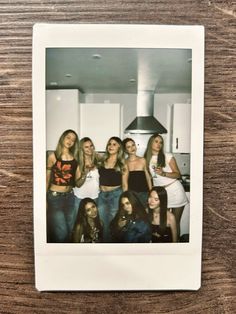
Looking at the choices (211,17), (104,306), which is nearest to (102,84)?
(211,17)

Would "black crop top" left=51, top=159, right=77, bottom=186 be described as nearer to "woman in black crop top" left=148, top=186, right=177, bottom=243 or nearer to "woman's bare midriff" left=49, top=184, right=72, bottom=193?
"woman's bare midriff" left=49, top=184, right=72, bottom=193

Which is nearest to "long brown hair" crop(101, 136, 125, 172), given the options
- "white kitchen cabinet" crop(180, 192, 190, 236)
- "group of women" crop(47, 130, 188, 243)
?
"group of women" crop(47, 130, 188, 243)

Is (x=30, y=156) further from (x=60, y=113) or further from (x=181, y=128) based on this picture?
(x=181, y=128)

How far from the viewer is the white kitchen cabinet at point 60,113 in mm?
561

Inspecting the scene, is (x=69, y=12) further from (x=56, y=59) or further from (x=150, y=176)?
Result: (x=150, y=176)

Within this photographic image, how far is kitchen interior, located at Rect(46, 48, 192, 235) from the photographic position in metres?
0.56

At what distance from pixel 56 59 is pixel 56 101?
53 millimetres

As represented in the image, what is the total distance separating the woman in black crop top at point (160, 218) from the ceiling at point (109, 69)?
0.46 feet

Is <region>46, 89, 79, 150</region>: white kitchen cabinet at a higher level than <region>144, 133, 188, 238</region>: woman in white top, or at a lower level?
higher

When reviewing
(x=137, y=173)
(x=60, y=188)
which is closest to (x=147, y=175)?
(x=137, y=173)

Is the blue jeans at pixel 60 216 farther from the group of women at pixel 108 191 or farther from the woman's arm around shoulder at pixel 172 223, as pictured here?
the woman's arm around shoulder at pixel 172 223

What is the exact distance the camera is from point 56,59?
1.85 ft

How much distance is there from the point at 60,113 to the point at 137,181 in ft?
0.43

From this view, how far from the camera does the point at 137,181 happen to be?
22.5 inches
